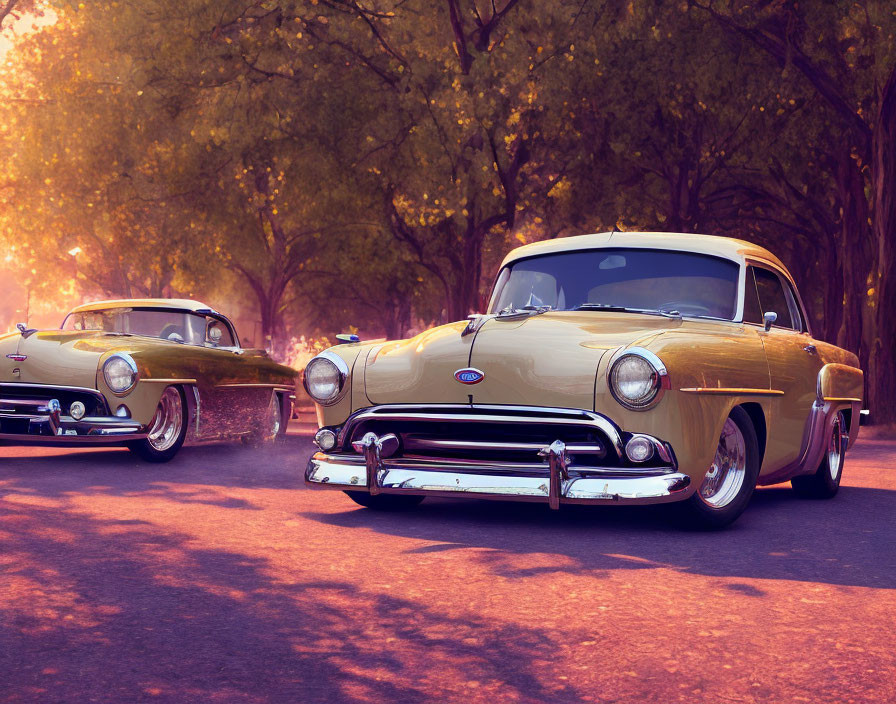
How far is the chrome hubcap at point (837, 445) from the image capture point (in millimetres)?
8742

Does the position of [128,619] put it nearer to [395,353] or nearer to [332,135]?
[395,353]

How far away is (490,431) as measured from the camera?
6.68 m

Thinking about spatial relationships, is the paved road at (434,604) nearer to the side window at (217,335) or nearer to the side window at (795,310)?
the side window at (795,310)

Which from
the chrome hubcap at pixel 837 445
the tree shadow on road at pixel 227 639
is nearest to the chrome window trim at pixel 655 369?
the tree shadow on road at pixel 227 639

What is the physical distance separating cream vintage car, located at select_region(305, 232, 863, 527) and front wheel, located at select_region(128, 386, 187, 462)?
10.7 feet

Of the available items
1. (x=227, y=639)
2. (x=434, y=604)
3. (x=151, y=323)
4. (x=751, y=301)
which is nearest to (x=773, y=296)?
(x=751, y=301)

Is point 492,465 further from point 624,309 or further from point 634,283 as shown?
point 634,283

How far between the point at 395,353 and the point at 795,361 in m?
2.64

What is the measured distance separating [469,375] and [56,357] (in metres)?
4.77

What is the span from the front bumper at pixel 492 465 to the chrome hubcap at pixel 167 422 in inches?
135

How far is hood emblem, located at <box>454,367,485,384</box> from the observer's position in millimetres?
6648

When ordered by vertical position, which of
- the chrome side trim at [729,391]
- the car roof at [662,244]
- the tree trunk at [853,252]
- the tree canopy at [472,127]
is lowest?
the chrome side trim at [729,391]

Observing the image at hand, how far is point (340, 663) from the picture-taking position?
3969mm

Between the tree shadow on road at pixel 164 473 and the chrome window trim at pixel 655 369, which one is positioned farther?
the tree shadow on road at pixel 164 473
